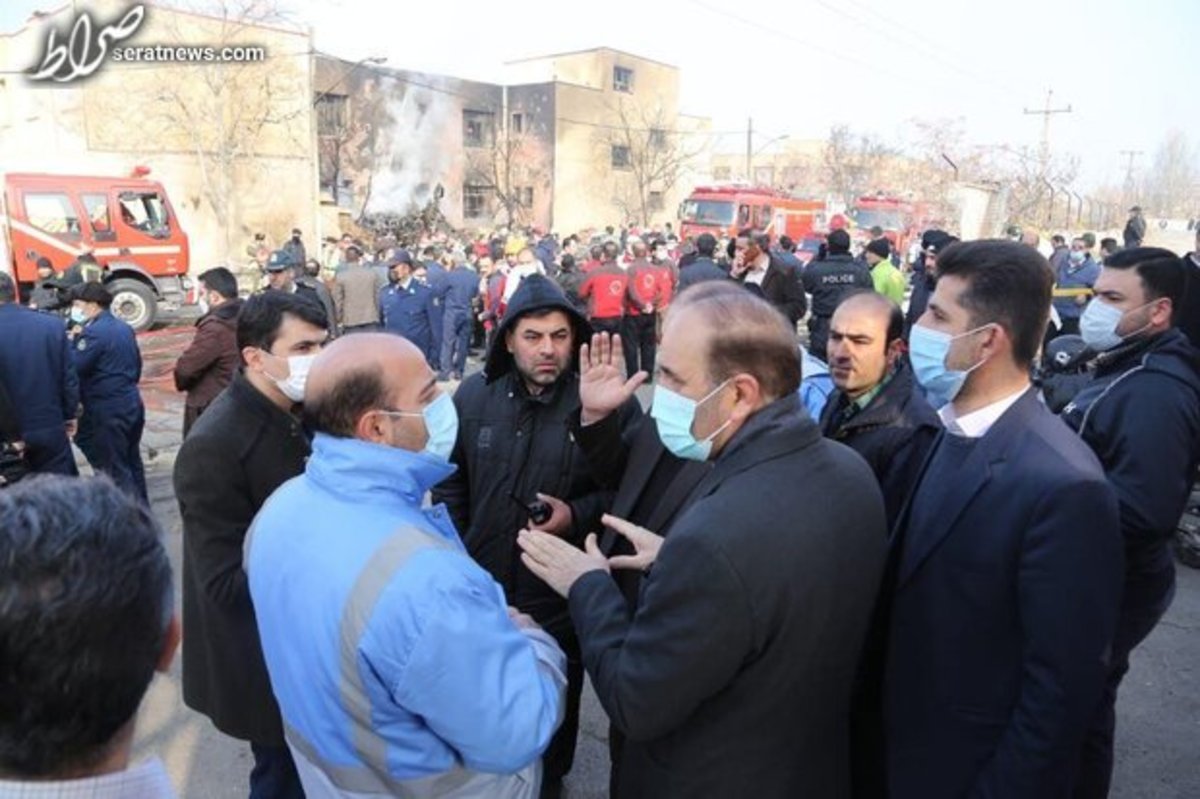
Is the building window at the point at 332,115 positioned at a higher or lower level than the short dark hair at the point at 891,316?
higher

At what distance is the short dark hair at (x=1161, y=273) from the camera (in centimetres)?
313

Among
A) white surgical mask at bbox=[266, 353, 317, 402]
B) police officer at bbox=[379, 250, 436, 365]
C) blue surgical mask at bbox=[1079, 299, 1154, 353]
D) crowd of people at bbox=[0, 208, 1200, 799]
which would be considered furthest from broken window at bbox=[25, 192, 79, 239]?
blue surgical mask at bbox=[1079, 299, 1154, 353]

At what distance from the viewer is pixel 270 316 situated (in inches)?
118

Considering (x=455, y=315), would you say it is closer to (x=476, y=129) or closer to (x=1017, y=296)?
(x=1017, y=296)

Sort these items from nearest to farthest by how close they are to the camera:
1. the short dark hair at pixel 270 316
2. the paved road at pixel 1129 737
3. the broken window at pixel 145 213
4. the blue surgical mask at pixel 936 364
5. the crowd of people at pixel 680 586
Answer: the crowd of people at pixel 680 586, the blue surgical mask at pixel 936 364, the short dark hair at pixel 270 316, the paved road at pixel 1129 737, the broken window at pixel 145 213

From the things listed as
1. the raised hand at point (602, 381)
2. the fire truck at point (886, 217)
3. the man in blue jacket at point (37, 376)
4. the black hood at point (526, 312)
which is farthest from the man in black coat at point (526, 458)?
the fire truck at point (886, 217)

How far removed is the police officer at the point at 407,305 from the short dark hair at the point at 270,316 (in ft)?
26.7

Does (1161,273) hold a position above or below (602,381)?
above

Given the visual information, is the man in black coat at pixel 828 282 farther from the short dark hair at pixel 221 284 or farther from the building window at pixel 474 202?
the building window at pixel 474 202

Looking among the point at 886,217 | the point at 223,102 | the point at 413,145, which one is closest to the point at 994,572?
the point at 886,217

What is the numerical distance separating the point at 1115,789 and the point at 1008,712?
2180 mm

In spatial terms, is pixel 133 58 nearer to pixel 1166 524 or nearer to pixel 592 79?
pixel 592 79

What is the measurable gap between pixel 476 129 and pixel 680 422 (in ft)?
138

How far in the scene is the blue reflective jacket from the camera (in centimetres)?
153
